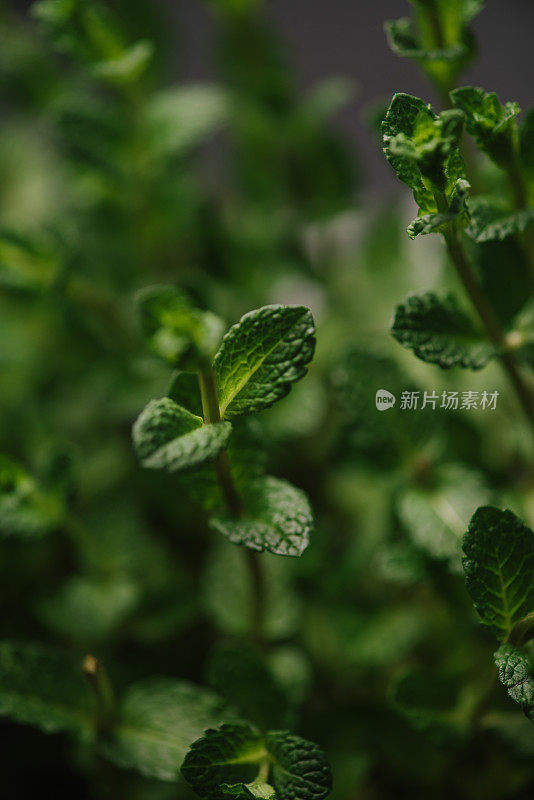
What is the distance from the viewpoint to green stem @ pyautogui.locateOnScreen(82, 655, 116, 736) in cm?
45

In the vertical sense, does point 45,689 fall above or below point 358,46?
below

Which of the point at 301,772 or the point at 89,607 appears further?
the point at 89,607

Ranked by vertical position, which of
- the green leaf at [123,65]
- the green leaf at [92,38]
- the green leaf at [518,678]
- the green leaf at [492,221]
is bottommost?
the green leaf at [518,678]

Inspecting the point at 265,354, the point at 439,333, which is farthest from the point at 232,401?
the point at 439,333

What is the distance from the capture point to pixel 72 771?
632 mm

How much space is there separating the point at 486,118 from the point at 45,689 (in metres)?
0.47

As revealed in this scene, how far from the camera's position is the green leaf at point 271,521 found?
1.35ft

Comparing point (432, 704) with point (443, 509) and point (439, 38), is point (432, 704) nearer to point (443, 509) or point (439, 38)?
point (443, 509)

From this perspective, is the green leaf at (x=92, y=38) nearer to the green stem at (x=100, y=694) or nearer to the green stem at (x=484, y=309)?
the green stem at (x=484, y=309)

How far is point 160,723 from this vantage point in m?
0.51

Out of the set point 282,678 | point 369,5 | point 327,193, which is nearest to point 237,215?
point 327,193

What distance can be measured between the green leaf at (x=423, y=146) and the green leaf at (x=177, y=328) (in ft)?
0.44

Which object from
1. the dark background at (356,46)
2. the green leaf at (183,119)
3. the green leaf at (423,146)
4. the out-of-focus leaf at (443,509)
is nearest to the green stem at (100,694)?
the out-of-focus leaf at (443,509)

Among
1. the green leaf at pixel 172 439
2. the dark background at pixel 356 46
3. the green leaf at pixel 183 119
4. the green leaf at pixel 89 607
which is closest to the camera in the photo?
the green leaf at pixel 172 439
